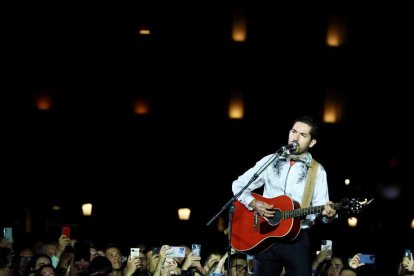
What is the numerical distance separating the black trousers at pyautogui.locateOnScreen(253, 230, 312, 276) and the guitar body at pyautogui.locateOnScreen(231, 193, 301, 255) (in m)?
0.06

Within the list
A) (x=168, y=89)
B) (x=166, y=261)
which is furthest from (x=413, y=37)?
(x=166, y=261)

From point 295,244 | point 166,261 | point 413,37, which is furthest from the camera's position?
point 413,37

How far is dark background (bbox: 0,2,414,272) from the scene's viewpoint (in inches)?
1083

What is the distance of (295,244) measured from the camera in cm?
885

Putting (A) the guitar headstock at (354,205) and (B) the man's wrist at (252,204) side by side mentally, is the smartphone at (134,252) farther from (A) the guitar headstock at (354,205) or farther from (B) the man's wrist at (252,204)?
(A) the guitar headstock at (354,205)

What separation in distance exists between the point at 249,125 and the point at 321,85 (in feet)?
7.87

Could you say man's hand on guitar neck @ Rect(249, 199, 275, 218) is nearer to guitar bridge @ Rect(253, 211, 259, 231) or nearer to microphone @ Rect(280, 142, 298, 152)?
guitar bridge @ Rect(253, 211, 259, 231)

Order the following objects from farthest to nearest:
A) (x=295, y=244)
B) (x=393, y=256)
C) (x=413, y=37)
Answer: (x=413, y=37)
(x=393, y=256)
(x=295, y=244)

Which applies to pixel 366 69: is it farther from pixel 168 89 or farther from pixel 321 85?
pixel 168 89

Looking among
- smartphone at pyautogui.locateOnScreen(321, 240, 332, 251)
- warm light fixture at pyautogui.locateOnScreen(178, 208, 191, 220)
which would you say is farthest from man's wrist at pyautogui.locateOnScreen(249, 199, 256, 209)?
warm light fixture at pyautogui.locateOnScreen(178, 208, 191, 220)

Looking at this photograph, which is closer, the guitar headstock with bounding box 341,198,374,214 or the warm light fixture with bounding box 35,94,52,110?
the guitar headstock with bounding box 341,198,374,214

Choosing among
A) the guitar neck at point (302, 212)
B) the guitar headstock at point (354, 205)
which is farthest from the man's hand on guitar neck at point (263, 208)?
the guitar headstock at point (354, 205)

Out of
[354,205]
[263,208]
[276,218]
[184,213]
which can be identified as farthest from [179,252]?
[184,213]

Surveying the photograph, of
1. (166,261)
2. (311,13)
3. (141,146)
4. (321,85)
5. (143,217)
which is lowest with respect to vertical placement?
(166,261)
